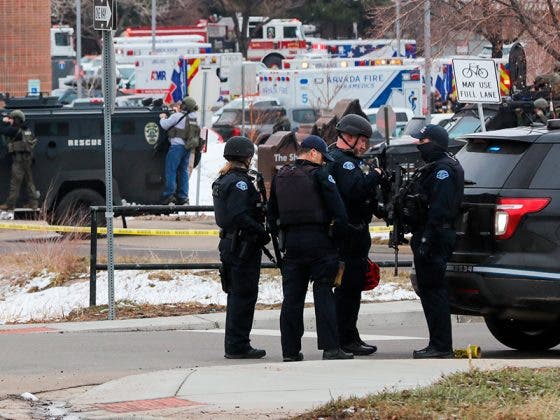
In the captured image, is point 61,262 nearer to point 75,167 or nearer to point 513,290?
point 75,167

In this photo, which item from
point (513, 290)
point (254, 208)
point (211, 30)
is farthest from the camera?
point (211, 30)

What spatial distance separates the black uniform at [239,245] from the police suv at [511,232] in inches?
61.1

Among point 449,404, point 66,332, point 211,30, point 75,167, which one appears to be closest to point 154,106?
point 75,167

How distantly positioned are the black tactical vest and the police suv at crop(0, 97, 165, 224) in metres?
11.1

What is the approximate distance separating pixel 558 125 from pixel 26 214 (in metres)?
12.8

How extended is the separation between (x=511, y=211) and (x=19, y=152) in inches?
482

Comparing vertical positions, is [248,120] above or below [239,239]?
above

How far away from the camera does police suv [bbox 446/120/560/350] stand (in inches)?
394

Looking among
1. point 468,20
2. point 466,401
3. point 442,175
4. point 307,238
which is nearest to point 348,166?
point 307,238

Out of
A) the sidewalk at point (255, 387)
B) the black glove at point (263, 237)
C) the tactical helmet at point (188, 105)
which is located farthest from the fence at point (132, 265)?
the tactical helmet at point (188, 105)

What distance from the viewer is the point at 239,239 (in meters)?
10.8

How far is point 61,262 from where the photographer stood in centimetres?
1609

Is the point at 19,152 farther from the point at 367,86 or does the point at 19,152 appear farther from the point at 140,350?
the point at 367,86

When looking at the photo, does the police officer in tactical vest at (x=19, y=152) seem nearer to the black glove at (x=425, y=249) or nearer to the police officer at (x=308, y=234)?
the police officer at (x=308, y=234)
